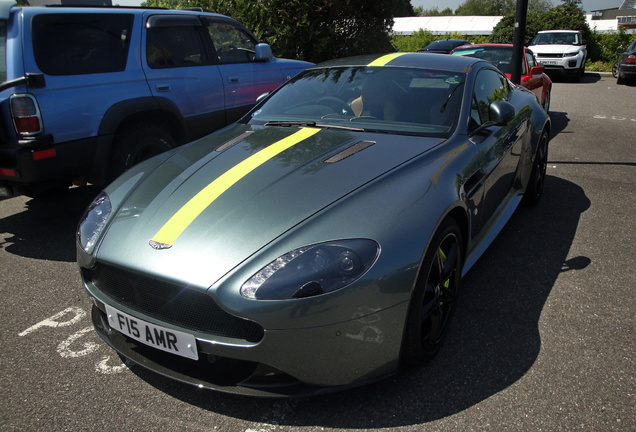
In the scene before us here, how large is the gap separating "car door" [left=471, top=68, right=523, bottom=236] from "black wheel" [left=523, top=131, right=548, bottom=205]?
724 mm

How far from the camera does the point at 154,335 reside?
218 cm

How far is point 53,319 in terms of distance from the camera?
10.2 ft

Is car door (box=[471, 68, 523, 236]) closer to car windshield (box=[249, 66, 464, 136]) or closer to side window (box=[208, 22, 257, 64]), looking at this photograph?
car windshield (box=[249, 66, 464, 136])

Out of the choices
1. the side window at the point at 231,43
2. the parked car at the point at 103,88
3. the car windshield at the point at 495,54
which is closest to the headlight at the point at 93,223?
the parked car at the point at 103,88

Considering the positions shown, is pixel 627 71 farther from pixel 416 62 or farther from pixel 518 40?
pixel 416 62

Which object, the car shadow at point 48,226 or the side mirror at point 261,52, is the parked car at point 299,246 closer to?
the car shadow at point 48,226

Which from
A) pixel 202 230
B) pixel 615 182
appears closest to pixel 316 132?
pixel 202 230

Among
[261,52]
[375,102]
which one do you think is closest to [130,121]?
[261,52]

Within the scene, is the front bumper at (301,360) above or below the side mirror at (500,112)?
below

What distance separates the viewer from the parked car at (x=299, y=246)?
2062 mm

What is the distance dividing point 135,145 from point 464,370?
3.47 meters

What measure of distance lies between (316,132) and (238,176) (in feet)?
2.47

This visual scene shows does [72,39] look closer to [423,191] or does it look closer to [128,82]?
[128,82]

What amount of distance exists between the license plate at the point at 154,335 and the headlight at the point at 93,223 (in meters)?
0.38
